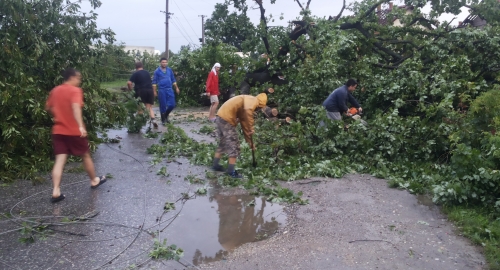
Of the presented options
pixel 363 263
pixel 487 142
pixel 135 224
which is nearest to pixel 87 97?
pixel 135 224

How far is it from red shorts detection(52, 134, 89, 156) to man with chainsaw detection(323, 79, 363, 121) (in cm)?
475

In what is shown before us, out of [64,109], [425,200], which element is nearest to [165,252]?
[64,109]

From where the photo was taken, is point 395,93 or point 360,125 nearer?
point 360,125

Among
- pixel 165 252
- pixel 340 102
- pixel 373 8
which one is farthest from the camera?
pixel 373 8

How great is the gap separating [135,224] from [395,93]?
6529mm

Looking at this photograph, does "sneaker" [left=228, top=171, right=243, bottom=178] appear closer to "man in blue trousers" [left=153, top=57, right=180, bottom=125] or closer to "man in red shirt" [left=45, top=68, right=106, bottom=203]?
"man in red shirt" [left=45, top=68, right=106, bottom=203]

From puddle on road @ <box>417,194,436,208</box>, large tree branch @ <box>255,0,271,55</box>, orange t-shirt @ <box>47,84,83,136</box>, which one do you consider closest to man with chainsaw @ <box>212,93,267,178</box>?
orange t-shirt @ <box>47,84,83,136</box>

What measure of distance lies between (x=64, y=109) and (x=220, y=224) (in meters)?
2.42

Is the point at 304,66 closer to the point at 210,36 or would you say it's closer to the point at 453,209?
the point at 210,36

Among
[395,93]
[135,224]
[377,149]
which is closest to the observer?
[135,224]

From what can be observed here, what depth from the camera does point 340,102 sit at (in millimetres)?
8586

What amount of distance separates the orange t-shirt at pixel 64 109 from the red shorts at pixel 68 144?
0.07 m

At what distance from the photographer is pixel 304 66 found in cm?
1134

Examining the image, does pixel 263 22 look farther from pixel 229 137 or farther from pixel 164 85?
pixel 229 137
